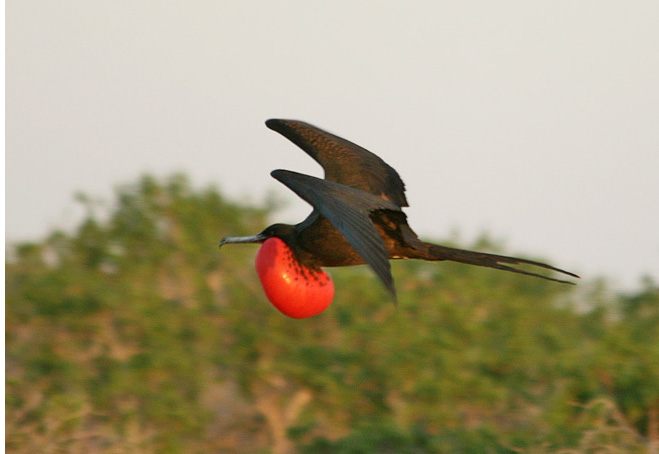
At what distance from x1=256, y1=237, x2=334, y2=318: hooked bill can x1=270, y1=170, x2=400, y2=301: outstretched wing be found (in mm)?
324

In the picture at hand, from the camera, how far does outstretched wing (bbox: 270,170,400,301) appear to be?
3152 mm

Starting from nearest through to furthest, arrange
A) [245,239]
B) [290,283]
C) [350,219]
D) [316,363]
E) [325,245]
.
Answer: [350,219] → [290,283] → [325,245] → [245,239] → [316,363]

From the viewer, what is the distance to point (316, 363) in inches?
206

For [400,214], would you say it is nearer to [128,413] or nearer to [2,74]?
[128,413]

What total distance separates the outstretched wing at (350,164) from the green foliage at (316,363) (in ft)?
3.22

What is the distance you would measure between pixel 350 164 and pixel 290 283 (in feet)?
2.79

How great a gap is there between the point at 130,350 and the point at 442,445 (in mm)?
1634

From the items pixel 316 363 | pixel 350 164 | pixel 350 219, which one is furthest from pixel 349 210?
pixel 316 363

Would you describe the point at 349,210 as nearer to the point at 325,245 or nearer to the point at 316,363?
the point at 325,245

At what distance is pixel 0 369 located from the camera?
527 cm

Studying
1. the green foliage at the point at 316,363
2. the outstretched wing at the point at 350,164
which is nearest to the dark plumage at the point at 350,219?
the outstretched wing at the point at 350,164

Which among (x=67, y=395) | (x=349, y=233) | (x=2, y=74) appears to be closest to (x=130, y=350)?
(x=67, y=395)

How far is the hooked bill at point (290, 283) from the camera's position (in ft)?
12.1

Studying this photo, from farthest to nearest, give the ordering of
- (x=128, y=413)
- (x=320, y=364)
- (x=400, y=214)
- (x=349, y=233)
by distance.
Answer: (x=320, y=364) → (x=128, y=413) → (x=400, y=214) → (x=349, y=233)
